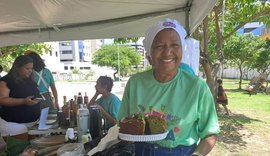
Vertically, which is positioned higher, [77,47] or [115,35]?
[77,47]

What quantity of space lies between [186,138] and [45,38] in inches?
177

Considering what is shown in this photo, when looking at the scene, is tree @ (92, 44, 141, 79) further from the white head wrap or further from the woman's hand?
the white head wrap

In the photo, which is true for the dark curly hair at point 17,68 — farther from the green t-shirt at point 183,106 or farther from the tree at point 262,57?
the tree at point 262,57

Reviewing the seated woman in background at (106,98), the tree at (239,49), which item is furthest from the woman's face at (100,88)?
the tree at (239,49)

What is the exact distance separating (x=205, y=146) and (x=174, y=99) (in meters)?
0.28

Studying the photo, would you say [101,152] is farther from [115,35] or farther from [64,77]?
[64,77]

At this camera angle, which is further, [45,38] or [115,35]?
[45,38]

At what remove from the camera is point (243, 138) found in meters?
6.27

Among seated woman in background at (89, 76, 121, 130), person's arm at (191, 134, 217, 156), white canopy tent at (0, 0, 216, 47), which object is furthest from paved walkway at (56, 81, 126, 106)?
person's arm at (191, 134, 217, 156)

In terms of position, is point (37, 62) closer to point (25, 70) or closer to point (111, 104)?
point (25, 70)

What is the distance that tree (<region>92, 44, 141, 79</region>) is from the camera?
137 feet

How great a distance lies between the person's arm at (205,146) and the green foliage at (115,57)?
39.7 metres

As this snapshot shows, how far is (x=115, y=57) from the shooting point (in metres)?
41.8

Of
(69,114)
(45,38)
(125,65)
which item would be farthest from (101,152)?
(125,65)
